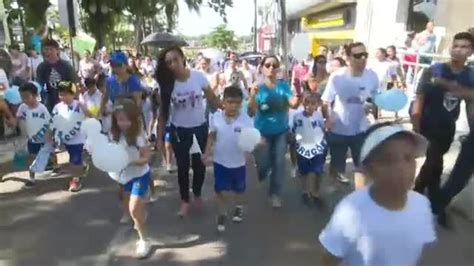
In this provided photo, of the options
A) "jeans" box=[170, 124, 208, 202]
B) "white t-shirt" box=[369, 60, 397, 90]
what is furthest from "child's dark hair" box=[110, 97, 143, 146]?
"white t-shirt" box=[369, 60, 397, 90]

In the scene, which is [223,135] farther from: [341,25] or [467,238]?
[341,25]

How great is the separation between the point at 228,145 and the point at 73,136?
2.43 metres

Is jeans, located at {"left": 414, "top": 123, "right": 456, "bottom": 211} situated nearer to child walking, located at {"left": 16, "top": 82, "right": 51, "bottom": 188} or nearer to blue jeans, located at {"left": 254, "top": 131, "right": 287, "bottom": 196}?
blue jeans, located at {"left": 254, "top": 131, "right": 287, "bottom": 196}

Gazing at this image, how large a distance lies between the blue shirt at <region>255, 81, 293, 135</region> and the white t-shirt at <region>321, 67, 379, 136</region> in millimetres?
412

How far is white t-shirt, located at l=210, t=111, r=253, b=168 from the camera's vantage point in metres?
5.34

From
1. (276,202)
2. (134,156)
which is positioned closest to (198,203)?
(276,202)

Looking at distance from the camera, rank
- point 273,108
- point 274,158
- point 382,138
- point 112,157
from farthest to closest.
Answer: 1. point 274,158
2. point 273,108
3. point 112,157
4. point 382,138

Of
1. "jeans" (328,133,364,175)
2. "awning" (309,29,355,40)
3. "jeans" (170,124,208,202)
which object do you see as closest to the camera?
"jeans" (170,124,208,202)

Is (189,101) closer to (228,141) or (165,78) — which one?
(165,78)

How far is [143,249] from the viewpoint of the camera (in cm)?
498

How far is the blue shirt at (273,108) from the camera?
5.90 meters

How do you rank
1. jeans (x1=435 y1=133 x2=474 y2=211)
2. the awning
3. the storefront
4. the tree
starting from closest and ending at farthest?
jeans (x1=435 y1=133 x2=474 y2=211), the awning, the storefront, the tree

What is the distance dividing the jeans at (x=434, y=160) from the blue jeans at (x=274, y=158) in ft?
4.54

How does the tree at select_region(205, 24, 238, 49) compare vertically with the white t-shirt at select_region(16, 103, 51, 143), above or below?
below
